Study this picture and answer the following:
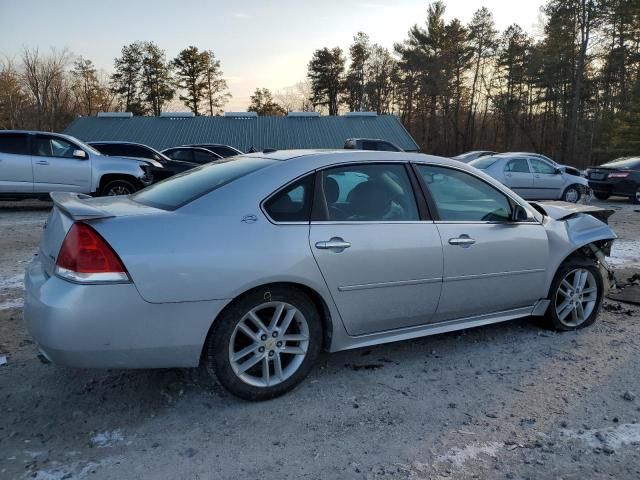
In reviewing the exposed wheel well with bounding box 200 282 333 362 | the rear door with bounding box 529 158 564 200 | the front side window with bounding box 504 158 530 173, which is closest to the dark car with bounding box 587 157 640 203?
the rear door with bounding box 529 158 564 200

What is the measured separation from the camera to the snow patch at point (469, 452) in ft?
8.48

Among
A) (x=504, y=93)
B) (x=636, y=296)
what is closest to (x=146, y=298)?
(x=636, y=296)

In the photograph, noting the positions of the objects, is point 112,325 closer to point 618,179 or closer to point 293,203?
point 293,203

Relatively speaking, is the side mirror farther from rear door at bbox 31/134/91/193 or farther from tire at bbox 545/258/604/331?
rear door at bbox 31/134/91/193

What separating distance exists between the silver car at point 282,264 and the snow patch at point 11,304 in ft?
6.63

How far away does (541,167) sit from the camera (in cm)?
1500

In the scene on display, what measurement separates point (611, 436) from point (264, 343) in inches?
78.4

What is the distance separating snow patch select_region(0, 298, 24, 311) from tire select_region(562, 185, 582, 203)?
14358mm

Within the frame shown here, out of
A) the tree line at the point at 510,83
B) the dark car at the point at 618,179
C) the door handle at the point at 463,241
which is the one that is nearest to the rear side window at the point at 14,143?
the door handle at the point at 463,241

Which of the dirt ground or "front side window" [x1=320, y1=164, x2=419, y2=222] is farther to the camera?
"front side window" [x1=320, y1=164, x2=419, y2=222]

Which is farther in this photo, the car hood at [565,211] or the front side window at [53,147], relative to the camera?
the front side window at [53,147]

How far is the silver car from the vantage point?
8.79 feet

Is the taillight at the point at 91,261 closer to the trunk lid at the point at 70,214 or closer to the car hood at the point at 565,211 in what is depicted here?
the trunk lid at the point at 70,214

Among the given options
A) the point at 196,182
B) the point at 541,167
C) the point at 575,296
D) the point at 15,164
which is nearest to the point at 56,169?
the point at 15,164
